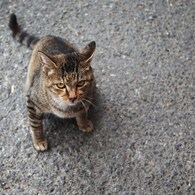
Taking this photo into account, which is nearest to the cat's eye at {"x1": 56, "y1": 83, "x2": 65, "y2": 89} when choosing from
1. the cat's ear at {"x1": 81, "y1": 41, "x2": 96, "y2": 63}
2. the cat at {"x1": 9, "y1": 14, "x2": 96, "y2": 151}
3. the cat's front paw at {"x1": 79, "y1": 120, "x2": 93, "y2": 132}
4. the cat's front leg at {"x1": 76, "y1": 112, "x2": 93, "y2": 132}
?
the cat at {"x1": 9, "y1": 14, "x2": 96, "y2": 151}

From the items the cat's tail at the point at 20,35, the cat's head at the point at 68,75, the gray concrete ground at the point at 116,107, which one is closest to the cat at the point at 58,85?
the cat's head at the point at 68,75

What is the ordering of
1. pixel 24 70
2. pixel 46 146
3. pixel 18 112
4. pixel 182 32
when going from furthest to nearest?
pixel 182 32 → pixel 24 70 → pixel 18 112 → pixel 46 146

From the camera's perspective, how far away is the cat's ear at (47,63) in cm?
186

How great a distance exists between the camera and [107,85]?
2.53 m

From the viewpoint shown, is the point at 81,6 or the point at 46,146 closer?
the point at 46,146

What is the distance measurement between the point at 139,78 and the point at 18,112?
0.82 meters

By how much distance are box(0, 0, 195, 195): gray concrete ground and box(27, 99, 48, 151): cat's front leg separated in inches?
2.0

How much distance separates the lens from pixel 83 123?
2260mm

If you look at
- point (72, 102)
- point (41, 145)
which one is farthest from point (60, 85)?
point (41, 145)

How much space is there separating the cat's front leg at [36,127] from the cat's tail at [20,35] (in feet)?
2.06

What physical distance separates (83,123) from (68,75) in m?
0.46

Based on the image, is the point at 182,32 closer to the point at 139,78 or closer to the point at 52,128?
the point at 139,78

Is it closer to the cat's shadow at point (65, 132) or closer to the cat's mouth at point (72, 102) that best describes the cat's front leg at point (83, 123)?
the cat's shadow at point (65, 132)

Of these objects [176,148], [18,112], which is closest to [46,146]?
[18,112]
